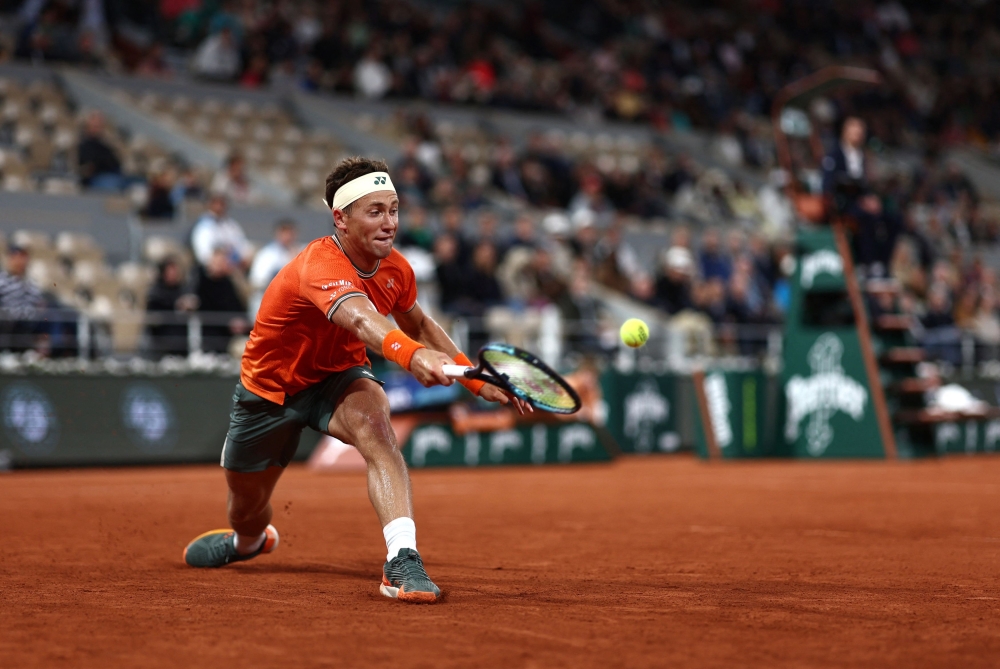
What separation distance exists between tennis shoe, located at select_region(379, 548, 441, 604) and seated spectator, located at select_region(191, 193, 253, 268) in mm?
10231

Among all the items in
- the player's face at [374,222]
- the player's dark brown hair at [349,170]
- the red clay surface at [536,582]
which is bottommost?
the red clay surface at [536,582]

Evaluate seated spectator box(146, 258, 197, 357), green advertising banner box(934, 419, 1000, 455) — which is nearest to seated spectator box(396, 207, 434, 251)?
seated spectator box(146, 258, 197, 357)

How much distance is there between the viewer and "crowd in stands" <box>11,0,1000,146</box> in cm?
2233

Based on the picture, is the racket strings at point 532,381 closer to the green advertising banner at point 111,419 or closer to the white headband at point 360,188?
the white headband at point 360,188

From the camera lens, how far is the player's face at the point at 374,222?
19.3 ft

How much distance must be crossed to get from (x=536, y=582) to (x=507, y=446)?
9.75 m

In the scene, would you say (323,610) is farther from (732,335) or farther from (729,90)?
(729,90)

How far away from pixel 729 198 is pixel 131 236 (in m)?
13.4

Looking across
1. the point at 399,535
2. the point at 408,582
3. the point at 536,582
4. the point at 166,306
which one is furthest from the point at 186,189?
the point at 408,582

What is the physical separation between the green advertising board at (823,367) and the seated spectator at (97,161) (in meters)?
9.31

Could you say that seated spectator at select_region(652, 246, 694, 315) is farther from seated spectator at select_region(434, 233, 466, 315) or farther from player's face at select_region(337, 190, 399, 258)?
player's face at select_region(337, 190, 399, 258)

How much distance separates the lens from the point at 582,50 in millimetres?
31250

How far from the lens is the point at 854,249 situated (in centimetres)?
1536

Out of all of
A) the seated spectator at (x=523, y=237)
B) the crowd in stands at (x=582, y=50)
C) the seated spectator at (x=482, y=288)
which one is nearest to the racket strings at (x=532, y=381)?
the seated spectator at (x=482, y=288)
